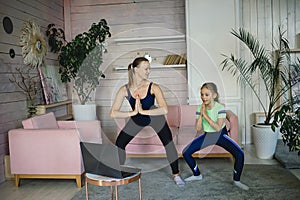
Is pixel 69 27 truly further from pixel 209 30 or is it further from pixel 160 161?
pixel 160 161

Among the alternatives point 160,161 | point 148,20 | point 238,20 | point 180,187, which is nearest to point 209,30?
point 238,20

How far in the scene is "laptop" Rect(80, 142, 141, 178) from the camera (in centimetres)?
215

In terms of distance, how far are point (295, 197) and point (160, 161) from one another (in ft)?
5.62

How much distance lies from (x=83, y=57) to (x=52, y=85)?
62 centimetres

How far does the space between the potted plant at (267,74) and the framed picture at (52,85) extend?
7.94 feet

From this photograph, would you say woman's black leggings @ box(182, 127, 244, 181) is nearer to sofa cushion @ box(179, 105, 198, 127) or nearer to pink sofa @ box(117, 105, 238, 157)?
pink sofa @ box(117, 105, 238, 157)

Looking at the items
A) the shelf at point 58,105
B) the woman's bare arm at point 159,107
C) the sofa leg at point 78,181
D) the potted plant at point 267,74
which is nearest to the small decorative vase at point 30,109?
the shelf at point 58,105

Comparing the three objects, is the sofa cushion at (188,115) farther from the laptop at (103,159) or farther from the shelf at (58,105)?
the laptop at (103,159)

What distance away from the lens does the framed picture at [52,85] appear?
4199 millimetres

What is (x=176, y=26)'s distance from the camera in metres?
4.88

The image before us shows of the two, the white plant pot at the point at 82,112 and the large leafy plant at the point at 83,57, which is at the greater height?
the large leafy plant at the point at 83,57

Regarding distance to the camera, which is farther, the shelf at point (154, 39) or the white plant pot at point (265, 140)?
the shelf at point (154, 39)

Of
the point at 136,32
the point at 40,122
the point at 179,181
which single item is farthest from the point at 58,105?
the point at 179,181

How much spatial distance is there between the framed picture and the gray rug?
1.65 meters
